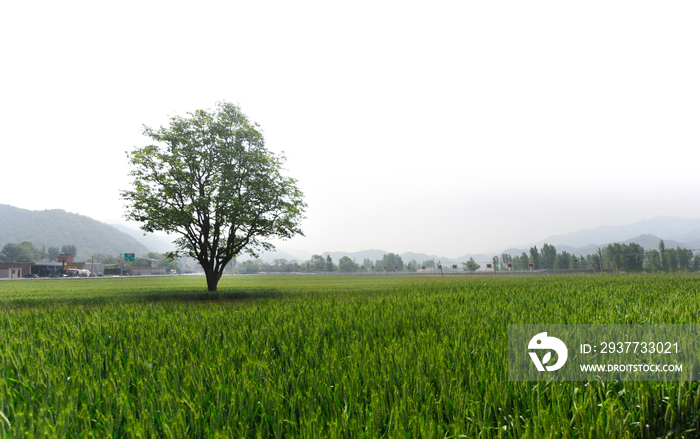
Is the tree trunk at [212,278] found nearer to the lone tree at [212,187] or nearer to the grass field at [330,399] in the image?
the lone tree at [212,187]

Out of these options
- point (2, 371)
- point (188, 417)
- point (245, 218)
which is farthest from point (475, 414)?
point (245, 218)

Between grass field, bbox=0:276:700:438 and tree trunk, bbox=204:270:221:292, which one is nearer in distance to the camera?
grass field, bbox=0:276:700:438

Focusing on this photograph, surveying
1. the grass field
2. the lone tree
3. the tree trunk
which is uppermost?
the lone tree

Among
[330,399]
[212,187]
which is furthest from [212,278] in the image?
[330,399]

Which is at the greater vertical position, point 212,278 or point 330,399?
point 330,399

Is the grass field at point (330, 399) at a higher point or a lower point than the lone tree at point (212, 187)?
lower

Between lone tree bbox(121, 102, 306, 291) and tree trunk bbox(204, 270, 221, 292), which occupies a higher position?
lone tree bbox(121, 102, 306, 291)

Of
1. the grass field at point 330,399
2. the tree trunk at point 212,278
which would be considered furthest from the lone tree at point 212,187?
the grass field at point 330,399

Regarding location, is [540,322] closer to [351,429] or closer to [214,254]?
[351,429]

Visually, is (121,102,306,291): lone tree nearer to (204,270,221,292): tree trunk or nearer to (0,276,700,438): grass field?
(204,270,221,292): tree trunk

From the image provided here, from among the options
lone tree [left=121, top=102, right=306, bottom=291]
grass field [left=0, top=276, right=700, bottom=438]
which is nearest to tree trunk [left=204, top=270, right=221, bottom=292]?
lone tree [left=121, top=102, right=306, bottom=291]

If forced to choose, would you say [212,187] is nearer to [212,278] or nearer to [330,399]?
[212,278]

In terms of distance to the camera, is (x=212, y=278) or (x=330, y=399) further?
(x=212, y=278)

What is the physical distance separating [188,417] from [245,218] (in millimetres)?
15118
